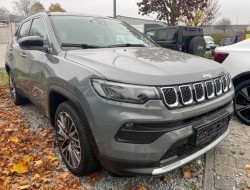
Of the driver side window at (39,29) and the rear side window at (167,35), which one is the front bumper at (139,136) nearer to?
the driver side window at (39,29)

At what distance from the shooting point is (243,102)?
4090 millimetres

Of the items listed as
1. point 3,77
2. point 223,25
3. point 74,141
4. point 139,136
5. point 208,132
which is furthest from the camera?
point 223,25

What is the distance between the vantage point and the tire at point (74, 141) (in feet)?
7.54

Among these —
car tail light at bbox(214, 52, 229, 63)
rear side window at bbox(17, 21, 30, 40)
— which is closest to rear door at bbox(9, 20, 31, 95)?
rear side window at bbox(17, 21, 30, 40)

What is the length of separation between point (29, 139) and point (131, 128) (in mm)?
2181

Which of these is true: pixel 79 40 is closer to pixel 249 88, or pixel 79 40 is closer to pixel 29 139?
pixel 29 139

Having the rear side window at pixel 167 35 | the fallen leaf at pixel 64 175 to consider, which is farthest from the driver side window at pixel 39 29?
the rear side window at pixel 167 35

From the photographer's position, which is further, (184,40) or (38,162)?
(184,40)

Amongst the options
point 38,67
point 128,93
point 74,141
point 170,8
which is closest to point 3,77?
point 38,67

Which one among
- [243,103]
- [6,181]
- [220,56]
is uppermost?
[220,56]

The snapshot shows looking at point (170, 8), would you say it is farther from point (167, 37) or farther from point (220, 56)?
point (220, 56)

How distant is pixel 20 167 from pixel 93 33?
183cm

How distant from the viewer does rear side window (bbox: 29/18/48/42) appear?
316cm

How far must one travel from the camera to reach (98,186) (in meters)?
2.53
